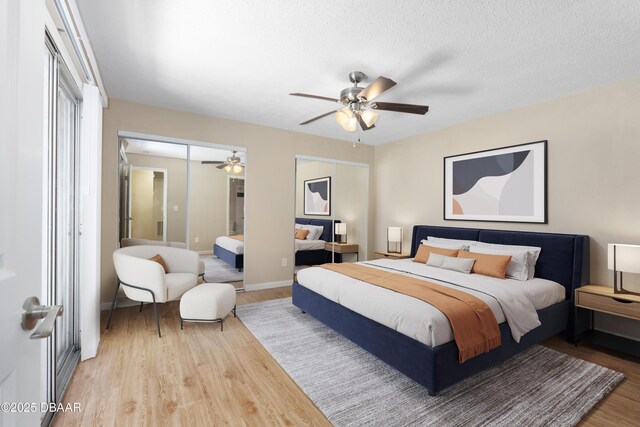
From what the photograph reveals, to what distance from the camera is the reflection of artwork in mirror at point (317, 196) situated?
5.20 metres

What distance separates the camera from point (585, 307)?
2824mm

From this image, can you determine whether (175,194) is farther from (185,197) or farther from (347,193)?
(347,193)

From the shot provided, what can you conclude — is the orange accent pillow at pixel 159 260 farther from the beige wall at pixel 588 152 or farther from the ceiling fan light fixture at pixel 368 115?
the beige wall at pixel 588 152

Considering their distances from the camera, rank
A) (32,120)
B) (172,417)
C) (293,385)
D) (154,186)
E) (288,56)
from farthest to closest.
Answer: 1. (154,186)
2. (288,56)
3. (293,385)
4. (172,417)
5. (32,120)

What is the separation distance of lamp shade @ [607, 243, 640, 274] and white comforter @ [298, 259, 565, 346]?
1.77 ft

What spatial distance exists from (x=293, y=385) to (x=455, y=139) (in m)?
4.00

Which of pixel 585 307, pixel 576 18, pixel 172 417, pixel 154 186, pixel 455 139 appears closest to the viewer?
pixel 172 417

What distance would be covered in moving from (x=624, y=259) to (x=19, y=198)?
401cm

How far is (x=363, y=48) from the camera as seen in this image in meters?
2.48

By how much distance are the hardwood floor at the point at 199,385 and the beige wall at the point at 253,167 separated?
→ 1.49 m

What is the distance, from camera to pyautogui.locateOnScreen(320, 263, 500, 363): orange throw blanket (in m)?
2.09

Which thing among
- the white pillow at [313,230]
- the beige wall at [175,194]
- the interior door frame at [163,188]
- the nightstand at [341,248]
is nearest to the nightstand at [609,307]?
the nightstand at [341,248]

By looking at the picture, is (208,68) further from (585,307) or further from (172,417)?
(585,307)

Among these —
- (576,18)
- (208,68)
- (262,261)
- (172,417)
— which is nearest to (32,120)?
(172,417)
